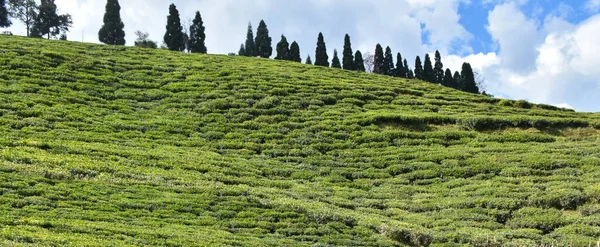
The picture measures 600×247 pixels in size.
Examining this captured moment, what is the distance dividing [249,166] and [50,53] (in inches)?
1196

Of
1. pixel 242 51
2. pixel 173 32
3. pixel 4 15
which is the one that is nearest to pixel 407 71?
pixel 242 51

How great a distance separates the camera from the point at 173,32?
9000 centimetres

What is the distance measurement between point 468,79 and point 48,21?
248 ft

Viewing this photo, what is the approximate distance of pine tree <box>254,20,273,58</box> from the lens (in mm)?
103125

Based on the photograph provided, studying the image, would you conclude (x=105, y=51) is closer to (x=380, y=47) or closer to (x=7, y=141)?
(x=7, y=141)

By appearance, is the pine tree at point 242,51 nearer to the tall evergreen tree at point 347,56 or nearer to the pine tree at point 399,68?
the tall evergreen tree at point 347,56

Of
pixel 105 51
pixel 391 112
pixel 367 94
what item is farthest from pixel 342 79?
pixel 105 51

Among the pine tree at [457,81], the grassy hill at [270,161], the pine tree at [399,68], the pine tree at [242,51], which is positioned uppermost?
the pine tree at [242,51]

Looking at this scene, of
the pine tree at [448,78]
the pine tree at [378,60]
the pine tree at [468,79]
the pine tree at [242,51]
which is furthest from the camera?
the pine tree at [242,51]

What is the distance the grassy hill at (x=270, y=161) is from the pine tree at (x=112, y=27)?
36243mm

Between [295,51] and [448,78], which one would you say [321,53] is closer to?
[295,51]

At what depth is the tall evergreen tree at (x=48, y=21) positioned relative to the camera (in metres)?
90.4

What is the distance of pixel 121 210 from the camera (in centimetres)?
1838

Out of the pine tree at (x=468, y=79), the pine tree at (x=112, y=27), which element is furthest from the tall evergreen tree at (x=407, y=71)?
the pine tree at (x=112, y=27)
